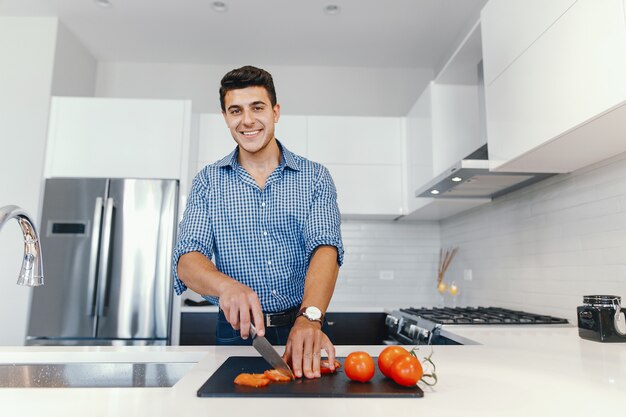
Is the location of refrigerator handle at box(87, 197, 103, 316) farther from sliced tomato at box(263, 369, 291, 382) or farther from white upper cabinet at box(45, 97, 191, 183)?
sliced tomato at box(263, 369, 291, 382)

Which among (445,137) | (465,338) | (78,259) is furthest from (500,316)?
(78,259)

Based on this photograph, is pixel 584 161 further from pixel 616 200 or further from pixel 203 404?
pixel 203 404

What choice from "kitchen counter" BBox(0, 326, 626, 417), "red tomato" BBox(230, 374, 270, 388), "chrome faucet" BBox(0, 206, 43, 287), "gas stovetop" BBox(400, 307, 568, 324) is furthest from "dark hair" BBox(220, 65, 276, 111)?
"gas stovetop" BBox(400, 307, 568, 324)

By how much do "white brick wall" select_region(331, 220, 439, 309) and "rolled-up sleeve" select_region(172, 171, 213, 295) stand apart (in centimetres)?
211

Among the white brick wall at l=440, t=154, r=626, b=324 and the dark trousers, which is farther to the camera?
the white brick wall at l=440, t=154, r=626, b=324

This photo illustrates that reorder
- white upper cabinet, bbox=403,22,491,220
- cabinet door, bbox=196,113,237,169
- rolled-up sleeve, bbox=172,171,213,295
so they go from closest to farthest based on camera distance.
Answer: rolled-up sleeve, bbox=172,171,213,295
white upper cabinet, bbox=403,22,491,220
cabinet door, bbox=196,113,237,169

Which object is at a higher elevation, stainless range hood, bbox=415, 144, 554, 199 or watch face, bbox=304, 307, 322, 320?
stainless range hood, bbox=415, 144, 554, 199

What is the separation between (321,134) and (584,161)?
1.82m

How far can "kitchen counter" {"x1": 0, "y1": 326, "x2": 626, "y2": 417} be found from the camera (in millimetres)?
726

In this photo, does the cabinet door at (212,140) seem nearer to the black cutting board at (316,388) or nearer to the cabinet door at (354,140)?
the cabinet door at (354,140)

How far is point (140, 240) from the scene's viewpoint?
281 cm

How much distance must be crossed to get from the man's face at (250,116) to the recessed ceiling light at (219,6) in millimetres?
1834

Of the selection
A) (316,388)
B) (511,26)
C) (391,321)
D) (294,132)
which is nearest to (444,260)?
(391,321)

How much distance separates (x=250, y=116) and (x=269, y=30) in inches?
82.7
